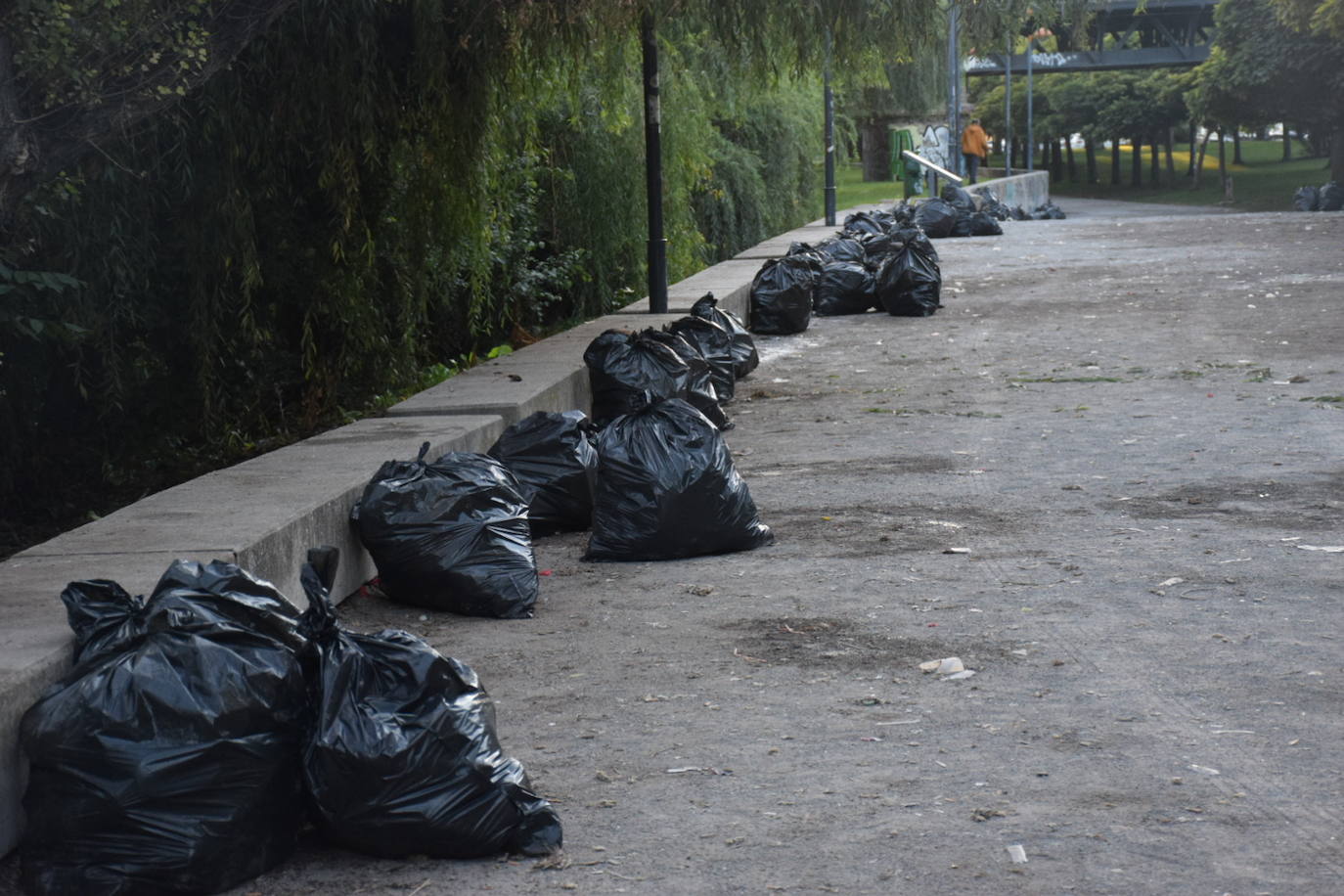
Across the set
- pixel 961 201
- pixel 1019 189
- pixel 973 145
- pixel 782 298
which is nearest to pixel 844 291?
pixel 782 298

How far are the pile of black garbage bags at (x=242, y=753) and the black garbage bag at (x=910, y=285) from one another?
11.8m

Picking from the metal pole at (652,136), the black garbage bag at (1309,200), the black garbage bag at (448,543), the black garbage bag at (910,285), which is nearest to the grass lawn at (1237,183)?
the black garbage bag at (1309,200)

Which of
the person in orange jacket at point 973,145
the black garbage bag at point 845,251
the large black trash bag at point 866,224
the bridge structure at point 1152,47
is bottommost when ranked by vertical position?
the black garbage bag at point 845,251

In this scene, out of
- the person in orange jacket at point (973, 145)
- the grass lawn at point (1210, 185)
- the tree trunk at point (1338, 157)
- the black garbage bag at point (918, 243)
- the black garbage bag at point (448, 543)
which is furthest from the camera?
the grass lawn at point (1210, 185)

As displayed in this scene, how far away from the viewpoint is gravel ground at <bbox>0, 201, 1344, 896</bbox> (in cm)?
336

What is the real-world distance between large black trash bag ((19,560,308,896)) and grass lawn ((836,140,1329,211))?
36423mm

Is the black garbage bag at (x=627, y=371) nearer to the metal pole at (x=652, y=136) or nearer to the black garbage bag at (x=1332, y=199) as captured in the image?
the metal pole at (x=652, y=136)

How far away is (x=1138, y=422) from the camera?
8.84 metres

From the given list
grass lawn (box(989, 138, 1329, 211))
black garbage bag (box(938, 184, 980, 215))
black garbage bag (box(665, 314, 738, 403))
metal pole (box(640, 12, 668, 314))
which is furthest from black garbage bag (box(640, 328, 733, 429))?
grass lawn (box(989, 138, 1329, 211))

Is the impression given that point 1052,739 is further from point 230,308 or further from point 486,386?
point 230,308

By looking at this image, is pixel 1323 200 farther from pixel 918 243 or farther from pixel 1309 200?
pixel 918 243

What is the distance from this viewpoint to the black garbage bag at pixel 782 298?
14070mm

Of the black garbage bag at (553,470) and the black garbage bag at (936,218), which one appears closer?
the black garbage bag at (553,470)

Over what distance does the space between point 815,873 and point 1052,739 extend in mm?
1012
